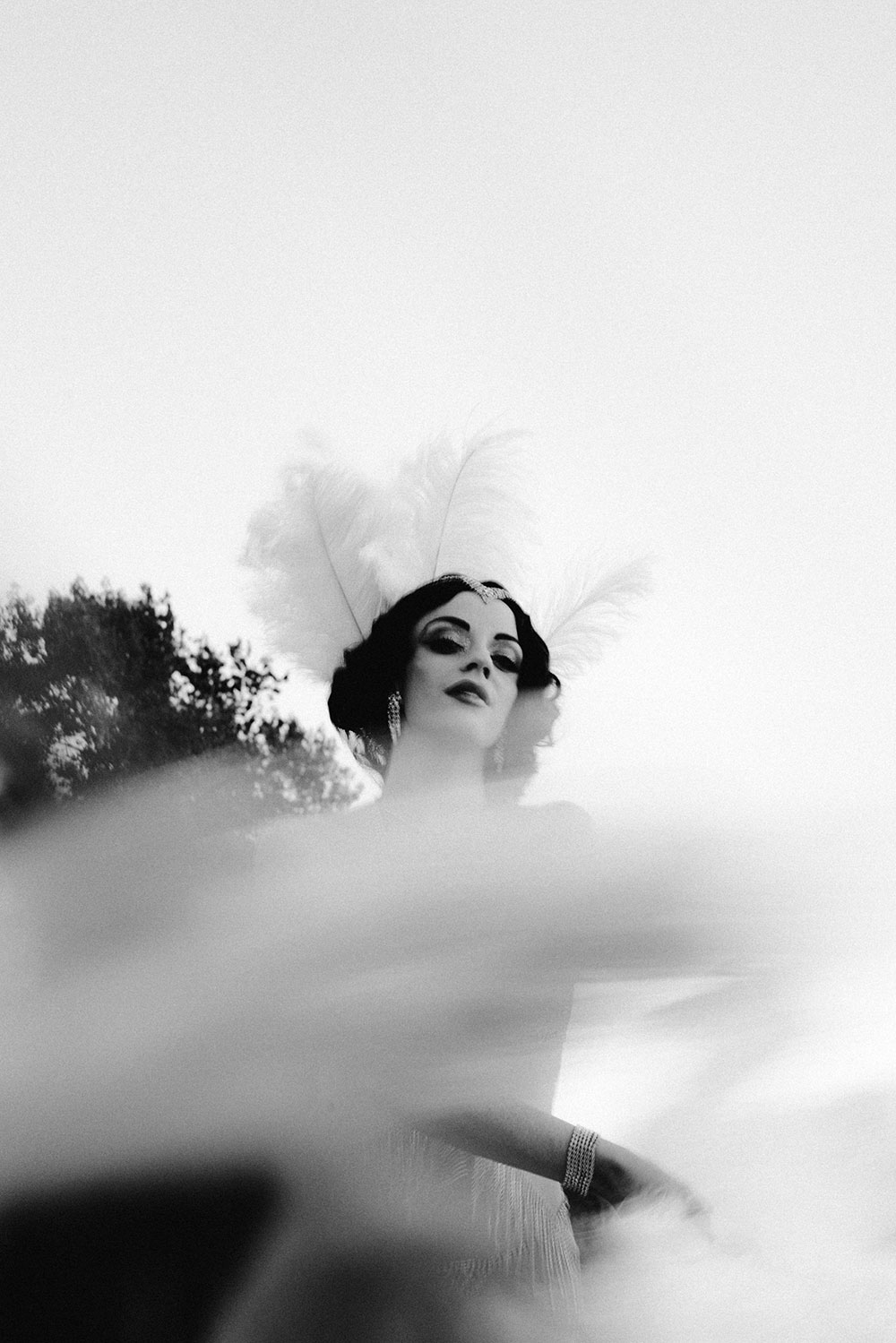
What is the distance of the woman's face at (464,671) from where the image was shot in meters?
1.58

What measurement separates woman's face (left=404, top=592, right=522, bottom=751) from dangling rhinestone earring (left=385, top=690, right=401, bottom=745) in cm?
2

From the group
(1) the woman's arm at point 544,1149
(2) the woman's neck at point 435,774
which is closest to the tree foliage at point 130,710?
(2) the woman's neck at point 435,774

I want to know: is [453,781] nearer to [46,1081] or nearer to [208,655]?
[208,655]

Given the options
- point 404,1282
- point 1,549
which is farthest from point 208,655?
point 404,1282

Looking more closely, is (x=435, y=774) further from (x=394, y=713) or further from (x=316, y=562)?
(x=316, y=562)

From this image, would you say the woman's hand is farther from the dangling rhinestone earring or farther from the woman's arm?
the dangling rhinestone earring

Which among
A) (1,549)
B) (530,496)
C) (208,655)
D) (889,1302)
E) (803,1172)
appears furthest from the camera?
(530,496)

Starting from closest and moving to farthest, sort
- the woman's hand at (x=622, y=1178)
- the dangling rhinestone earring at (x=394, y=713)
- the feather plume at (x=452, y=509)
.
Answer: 1. the woman's hand at (x=622, y=1178)
2. the dangling rhinestone earring at (x=394, y=713)
3. the feather plume at (x=452, y=509)

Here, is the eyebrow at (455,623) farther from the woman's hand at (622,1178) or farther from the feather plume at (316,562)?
the woman's hand at (622,1178)

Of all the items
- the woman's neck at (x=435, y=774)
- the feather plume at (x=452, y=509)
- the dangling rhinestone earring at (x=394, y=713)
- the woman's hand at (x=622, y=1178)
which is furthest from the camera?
the feather plume at (x=452, y=509)

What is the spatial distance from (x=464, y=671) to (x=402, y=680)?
0.11m

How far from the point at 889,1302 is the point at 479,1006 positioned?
46 centimetres

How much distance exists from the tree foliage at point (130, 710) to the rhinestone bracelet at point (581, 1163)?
561 millimetres

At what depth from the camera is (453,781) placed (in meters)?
1.56
